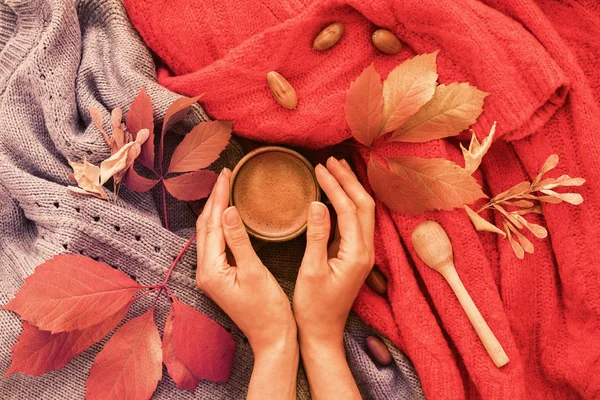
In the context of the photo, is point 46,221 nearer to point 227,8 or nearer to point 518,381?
point 227,8

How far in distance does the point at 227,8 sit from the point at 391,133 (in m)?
0.33

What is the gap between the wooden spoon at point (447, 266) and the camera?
681mm

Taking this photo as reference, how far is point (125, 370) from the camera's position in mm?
659

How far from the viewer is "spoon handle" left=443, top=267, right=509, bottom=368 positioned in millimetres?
677

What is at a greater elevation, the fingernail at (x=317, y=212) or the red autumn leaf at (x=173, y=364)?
the fingernail at (x=317, y=212)

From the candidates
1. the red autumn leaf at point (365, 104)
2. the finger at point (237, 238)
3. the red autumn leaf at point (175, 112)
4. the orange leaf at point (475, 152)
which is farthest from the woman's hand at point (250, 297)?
the orange leaf at point (475, 152)

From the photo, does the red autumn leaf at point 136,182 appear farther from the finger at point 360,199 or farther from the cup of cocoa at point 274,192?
the finger at point 360,199

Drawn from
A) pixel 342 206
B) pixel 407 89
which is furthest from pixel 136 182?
pixel 407 89

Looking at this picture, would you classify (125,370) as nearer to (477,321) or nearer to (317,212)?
(317,212)

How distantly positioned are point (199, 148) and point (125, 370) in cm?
32

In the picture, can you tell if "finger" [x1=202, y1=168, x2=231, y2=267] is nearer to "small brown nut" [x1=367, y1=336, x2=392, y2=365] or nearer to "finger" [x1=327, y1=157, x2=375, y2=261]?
"finger" [x1=327, y1=157, x2=375, y2=261]

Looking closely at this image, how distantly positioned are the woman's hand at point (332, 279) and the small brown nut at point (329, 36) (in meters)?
0.18

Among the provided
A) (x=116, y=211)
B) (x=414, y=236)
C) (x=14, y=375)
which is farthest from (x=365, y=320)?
(x=14, y=375)

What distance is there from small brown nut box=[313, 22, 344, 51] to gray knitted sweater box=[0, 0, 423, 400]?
21 cm
